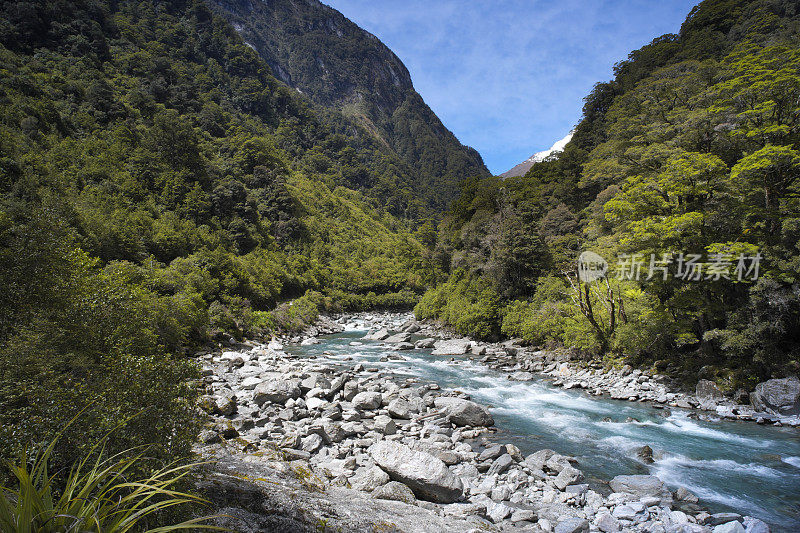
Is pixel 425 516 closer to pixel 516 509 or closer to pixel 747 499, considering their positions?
pixel 516 509

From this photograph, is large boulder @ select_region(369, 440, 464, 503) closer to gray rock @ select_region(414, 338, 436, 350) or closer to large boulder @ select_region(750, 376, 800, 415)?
large boulder @ select_region(750, 376, 800, 415)

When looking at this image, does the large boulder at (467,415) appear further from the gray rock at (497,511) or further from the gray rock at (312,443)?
the gray rock at (312,443)

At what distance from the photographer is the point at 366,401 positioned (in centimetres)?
1120

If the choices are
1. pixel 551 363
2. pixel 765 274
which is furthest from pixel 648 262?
pixel 551 363

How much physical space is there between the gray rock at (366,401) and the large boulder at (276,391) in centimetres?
196

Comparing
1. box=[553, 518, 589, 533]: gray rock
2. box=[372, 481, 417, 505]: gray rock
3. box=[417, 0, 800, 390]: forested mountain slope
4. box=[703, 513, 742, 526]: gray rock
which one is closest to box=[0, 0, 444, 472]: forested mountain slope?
box=[372, 481, 417, 505]: gray rock

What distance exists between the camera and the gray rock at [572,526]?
5653 mm

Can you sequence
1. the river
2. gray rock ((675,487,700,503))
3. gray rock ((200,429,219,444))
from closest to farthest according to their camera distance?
gray rock ((675,487,700,503)), gray rock ((200,429,219,444)), the river

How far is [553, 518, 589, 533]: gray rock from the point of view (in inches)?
223

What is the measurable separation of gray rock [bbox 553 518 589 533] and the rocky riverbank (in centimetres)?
2

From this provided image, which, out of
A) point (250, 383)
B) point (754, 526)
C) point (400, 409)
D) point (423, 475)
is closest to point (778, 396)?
point (754, 526)

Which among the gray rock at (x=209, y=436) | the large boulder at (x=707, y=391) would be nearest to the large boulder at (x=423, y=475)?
the gray rock at (x=209, y=436)

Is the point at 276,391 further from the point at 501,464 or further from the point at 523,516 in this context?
the point at 523,516

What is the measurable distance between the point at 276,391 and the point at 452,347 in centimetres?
1363
